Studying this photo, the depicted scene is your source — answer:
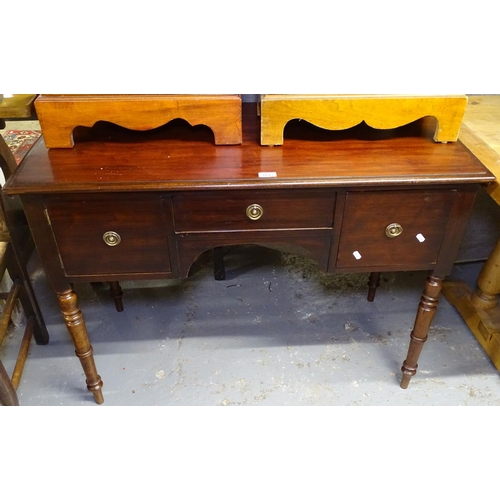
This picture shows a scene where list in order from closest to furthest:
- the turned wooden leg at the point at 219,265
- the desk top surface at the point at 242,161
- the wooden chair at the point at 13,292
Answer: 1. the desk top surface at the point at 242,161
2. the wooden chair at the point at 13,292
3. the turned wooden leg at the point at 219,265

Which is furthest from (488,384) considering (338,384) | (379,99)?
(379,99)

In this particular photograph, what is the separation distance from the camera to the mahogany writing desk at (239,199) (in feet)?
3.68

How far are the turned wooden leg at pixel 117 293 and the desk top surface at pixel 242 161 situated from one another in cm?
69

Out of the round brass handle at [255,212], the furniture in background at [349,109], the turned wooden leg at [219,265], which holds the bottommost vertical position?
the turned wooden leg at [219,265]

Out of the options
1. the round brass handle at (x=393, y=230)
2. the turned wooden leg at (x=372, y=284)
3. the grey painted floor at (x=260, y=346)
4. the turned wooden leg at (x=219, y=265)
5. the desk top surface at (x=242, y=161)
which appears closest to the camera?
the desk top surface at (x=242, y=161)

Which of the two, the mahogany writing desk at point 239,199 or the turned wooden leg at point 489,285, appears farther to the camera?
the turned wooden leg at point 489,285

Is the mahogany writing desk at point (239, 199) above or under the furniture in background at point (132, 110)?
under

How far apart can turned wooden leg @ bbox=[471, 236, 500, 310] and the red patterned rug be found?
197cm

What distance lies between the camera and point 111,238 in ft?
3.92

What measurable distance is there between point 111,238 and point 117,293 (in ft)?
2.33

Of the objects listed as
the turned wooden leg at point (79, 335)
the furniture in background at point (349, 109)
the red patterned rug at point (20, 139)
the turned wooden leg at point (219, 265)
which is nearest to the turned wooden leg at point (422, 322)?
the furniture in background at point (349, 109)

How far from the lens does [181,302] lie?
77.0 inches

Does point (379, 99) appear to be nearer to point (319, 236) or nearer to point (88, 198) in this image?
point (319, 236)

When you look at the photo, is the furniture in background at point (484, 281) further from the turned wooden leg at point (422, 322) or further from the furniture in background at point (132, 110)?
the furniture in background at point (132, 110)
